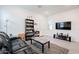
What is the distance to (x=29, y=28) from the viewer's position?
237cm

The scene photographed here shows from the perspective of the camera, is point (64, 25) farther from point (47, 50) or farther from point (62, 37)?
point (47, 50)

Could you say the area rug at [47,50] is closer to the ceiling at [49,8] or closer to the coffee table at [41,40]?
the coffee table at [41,40]

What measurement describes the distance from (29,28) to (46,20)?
1.68 feet

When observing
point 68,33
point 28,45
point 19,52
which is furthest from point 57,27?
point 19,52

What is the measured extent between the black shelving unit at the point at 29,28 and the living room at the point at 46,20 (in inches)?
3.2

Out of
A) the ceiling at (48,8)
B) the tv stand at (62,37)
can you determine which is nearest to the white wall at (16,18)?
the ceiling at (48,8)

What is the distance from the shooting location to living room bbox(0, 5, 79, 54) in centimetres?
217

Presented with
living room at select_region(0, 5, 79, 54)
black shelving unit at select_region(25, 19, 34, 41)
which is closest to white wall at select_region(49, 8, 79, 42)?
living room at select_region(0, 5, 79, 54)

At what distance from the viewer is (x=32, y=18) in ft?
7.64

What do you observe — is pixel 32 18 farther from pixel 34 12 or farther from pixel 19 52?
pixel 19 52

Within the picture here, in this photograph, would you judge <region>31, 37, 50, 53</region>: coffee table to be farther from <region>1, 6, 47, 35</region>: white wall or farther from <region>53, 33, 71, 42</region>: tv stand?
<region>53, 33, 71, 42</region>: tv stand

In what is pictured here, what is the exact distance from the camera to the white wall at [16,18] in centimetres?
216

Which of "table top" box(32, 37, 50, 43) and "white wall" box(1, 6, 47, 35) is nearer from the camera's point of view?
"white wall" box(1, 6, 47, 35)

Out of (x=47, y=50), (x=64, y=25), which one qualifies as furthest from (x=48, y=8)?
(x=47, y=50)
